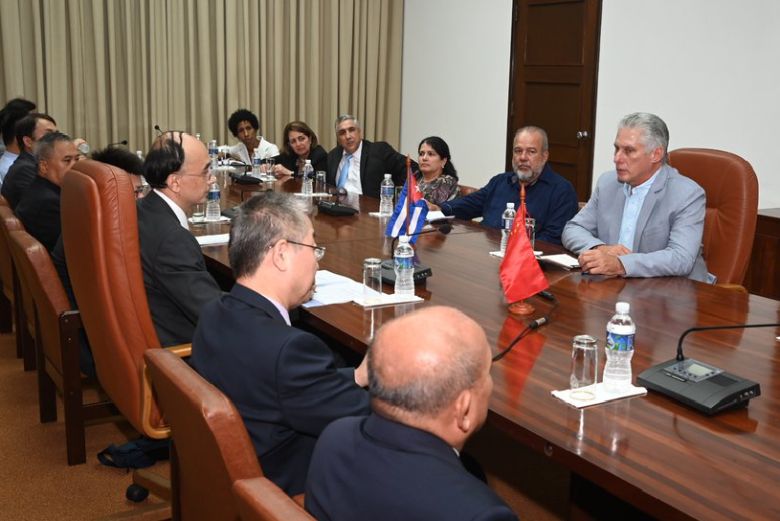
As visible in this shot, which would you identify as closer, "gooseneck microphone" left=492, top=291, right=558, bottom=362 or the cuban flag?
"gooseneck microphone" left=492, top=291, right=558, bottom=362

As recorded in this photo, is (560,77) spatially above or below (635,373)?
above

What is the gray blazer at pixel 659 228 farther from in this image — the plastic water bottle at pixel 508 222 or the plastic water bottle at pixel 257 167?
the plastic water bottle at pixel 257 167

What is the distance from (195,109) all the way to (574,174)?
11.5ft

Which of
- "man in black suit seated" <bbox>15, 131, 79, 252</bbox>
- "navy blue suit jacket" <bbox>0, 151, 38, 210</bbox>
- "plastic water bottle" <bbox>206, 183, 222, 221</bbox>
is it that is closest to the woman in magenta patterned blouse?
"plastic water bottle" <bbox>206, 183, 222, 221</bbox>

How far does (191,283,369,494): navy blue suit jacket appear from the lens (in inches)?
66.1

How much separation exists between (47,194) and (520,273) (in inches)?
87.9

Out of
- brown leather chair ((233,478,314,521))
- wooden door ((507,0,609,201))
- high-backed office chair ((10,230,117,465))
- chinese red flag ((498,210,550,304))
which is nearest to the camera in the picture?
brown leather chair ((233,478,314,521))

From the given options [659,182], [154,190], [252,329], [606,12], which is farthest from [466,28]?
[252,329]

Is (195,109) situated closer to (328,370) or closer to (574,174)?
(574,174)

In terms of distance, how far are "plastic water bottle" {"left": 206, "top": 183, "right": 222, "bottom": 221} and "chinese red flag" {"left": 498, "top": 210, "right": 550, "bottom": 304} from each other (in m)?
1.99

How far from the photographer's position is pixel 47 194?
366 centimetres

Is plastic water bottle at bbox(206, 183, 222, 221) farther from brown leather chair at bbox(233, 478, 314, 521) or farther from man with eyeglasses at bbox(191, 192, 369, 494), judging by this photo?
brown leather chair at bbox(233, 478, 314, 521)

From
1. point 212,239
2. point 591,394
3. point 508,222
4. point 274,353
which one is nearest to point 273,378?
point 274,353

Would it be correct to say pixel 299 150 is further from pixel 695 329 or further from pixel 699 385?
pixel 699 385
